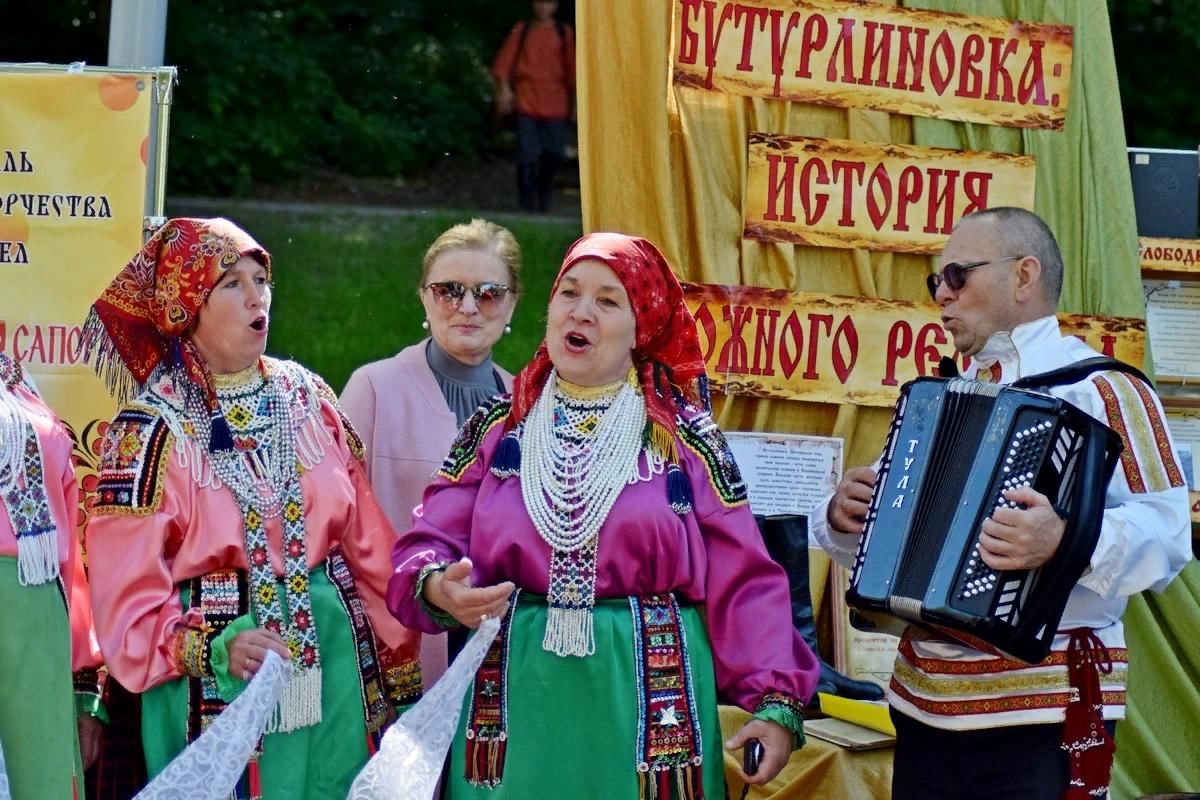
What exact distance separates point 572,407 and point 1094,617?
1197 mm

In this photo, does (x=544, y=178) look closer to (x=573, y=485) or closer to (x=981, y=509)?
(x=573, y=485)

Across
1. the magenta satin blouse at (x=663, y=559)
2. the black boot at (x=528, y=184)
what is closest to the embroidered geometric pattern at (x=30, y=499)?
the magenta satin blouse at (x=663, y=559)

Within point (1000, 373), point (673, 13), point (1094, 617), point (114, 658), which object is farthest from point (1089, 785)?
point (673, 13)

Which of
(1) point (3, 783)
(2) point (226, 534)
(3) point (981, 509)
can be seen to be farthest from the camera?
(2) point (226, 534)

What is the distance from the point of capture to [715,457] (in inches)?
142

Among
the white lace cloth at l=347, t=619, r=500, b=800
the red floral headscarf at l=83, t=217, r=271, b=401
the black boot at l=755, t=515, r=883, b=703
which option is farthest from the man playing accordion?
the red floral headscarf at l=83, t=217, r=271, b=401

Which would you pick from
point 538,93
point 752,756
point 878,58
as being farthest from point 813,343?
point 538,93

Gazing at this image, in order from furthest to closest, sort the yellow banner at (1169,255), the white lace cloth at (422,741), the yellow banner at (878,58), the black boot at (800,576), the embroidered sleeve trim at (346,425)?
Answer: the yellow banner at (1169,255)
the yellow banner at (878,58)
the black boot at (800,576)
the embroidered sleeve trim at (346,425)
the white lace cloth at (422,741)

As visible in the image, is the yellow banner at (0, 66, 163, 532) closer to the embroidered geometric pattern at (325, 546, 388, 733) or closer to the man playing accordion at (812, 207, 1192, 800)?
the embroidered geometric pattern at (325, 546, 388, 733)

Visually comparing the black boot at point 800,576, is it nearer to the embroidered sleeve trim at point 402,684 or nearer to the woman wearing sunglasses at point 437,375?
the woman wearing sunglasses at point 437,375

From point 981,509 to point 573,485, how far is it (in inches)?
32.7

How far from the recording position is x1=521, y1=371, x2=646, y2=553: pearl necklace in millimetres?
3453

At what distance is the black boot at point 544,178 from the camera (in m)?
13.1

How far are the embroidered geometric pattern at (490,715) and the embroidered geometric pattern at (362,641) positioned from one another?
0.28 m
